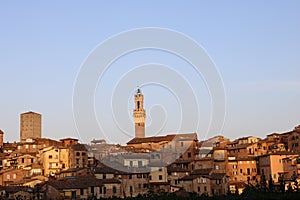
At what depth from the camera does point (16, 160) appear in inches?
2530

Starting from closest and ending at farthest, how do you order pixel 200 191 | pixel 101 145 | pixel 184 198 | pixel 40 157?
pixel 184 198, pixel 200 191, pixel 40 157, pixel 101 145

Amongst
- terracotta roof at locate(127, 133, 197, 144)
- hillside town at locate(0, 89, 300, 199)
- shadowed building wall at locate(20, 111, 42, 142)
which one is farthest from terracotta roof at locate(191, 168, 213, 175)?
shadowed building wall at locate(20, 111, 42, 142)

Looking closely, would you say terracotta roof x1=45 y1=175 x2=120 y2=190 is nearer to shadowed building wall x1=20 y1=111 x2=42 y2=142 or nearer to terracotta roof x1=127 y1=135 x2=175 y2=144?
terracotta roof x1=127 y1=135 x2=175 y2=144

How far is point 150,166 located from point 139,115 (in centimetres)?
4867

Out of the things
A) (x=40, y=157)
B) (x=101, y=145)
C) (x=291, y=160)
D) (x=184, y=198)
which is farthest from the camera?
(x=101, y=145)

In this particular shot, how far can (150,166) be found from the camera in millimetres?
53469

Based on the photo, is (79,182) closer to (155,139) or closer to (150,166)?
(150,166)

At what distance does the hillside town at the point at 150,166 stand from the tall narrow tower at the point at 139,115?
24556mm

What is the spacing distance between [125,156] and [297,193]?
22.5 m

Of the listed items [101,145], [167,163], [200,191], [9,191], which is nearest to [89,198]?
[9,191]

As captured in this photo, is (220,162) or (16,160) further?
(16,160)

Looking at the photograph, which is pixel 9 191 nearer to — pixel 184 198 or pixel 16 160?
pixel 184 198

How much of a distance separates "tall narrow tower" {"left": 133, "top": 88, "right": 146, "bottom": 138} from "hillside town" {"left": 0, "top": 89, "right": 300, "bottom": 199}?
24.6 meters

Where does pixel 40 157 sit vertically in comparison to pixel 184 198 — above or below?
above
